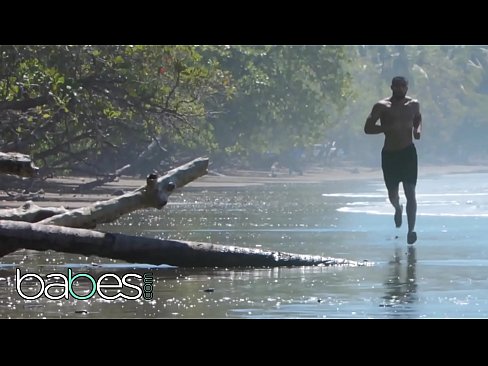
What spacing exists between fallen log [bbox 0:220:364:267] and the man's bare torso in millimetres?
2618

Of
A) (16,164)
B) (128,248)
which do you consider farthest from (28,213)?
(16,164)

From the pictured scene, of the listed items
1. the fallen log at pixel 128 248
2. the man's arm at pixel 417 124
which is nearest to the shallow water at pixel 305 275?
the fallen log at pixel 128 248

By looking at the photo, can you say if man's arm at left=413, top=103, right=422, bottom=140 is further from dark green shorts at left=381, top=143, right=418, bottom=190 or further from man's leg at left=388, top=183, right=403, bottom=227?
man's leg at left=388, top=183, right=403, bottom=227

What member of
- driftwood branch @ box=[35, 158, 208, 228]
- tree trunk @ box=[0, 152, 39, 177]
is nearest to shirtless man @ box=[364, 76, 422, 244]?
driftwood branch @ box=[35, 158, 208, 228]

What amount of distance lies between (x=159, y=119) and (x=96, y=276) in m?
14.6

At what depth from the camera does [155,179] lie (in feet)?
47.5

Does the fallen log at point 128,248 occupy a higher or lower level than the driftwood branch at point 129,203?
lower

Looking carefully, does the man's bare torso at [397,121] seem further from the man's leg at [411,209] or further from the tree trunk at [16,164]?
the tree trunk at [16,164]

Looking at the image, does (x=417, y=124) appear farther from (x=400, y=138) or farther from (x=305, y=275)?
(x=305, y=275)

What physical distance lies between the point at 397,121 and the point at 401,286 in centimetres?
395

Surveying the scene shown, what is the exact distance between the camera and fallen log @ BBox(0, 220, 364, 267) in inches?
524

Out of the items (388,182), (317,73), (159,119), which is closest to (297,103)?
(317,73)

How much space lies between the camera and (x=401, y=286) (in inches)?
500

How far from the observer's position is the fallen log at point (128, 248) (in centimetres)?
Answer: 1330
